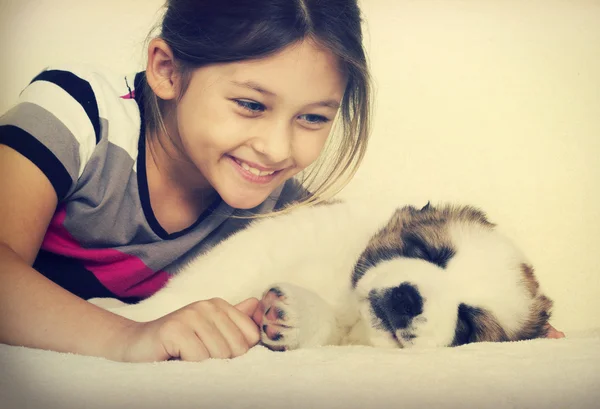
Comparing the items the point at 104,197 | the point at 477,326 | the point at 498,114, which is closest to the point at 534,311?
the point at 477,326

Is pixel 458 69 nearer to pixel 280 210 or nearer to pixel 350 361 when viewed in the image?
pixel 280 210

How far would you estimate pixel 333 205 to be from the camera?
121cm

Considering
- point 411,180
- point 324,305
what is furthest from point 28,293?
point 411,180

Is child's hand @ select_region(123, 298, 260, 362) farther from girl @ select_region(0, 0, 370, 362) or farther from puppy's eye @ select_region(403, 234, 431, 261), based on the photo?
puppy's eye @ select_region(403, 234, 431, 261)

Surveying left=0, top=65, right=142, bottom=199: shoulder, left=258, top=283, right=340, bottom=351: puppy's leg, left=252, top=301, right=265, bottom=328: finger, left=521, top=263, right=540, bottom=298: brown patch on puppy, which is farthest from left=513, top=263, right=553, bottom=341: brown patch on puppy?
left=0, top=65, right=142, bottom=199: shoulder

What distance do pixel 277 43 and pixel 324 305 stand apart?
18.9 inches

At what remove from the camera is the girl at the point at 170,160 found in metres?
0.93

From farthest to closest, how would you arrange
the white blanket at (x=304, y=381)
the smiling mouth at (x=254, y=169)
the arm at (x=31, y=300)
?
the smiling mouth at (x=254, y=169) → the arm at (x=31, y=300) → the white blanket at (x=304, y=381)

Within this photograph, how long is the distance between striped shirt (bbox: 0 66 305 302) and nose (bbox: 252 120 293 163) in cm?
15

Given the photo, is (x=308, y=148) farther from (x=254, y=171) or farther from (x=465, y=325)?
(x=465, y=325)

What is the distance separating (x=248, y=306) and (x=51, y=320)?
0.32 m

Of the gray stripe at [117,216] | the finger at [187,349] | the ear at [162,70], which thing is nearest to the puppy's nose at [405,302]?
the finger at [187,349]

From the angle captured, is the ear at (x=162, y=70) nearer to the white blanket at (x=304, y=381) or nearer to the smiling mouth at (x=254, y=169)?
the smiling mouth at (x=254, y=169)

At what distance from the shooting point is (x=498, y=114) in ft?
3.94
